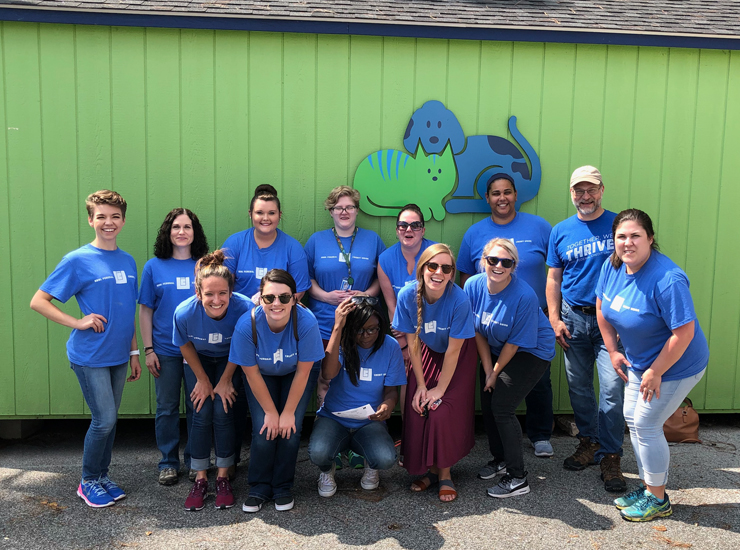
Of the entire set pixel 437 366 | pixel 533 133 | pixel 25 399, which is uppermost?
pixel 533 133

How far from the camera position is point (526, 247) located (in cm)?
417

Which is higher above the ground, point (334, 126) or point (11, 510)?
point (334, 126)

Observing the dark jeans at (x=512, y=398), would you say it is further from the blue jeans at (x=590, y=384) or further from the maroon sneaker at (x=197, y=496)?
the maroon sneaker at (x=197, y=496)

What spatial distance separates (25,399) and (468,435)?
10.9ft

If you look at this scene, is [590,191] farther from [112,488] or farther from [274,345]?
[112,488]

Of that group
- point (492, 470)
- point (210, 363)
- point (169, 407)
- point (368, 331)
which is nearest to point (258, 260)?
point (210, 363)

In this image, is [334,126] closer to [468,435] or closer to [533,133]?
[533,133]

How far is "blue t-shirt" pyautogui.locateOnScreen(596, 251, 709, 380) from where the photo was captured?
2.98 metres

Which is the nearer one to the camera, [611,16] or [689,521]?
[689,521]

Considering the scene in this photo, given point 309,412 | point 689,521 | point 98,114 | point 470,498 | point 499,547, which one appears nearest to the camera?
point 499,547

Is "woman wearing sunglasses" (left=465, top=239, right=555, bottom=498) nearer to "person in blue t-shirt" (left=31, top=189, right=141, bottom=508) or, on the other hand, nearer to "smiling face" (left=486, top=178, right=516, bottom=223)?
"smiling face" (left=486, top=178, right=516, bottom=223)

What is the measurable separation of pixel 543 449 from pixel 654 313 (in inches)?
60.6

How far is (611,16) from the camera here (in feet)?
15.3

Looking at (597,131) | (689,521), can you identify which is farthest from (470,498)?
(597,131)
